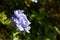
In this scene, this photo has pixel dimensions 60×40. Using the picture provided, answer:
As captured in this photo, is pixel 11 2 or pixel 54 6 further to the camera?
pixel 54 6

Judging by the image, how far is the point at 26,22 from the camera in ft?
8.73

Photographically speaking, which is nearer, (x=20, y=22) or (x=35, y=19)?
(x=20, y=22)

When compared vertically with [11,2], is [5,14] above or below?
below

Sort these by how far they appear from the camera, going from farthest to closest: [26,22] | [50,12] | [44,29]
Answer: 1. [50,12]
2. [44,29]
3. [26,22]

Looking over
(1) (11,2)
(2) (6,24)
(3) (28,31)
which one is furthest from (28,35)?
(1) (11,2)

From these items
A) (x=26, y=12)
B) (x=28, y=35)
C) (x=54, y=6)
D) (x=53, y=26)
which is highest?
(x=54, y=6)

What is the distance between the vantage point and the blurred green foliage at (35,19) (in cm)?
273

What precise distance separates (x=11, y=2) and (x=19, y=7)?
0.13 m

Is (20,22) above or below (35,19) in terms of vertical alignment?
below

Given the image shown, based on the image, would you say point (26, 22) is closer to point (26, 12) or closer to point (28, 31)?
point (28, 31)

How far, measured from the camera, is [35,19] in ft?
9.57

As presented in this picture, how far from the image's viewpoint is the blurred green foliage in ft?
8.97

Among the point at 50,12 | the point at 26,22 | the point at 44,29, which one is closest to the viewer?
the point at 26,22

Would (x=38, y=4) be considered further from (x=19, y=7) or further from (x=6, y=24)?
(x=6, y=24)
